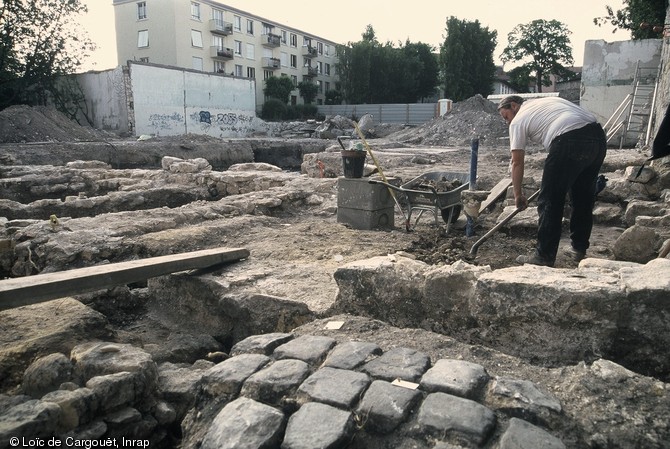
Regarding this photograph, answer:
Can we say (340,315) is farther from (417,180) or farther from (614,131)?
(614,131)

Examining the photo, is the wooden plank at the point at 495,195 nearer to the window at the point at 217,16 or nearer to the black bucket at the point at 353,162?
the black bucket at the point at 353,162

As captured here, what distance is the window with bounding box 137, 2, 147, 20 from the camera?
132ft

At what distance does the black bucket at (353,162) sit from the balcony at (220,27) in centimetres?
4149

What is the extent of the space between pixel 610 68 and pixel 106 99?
2749 cm

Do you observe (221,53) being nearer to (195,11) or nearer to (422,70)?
(195,11)

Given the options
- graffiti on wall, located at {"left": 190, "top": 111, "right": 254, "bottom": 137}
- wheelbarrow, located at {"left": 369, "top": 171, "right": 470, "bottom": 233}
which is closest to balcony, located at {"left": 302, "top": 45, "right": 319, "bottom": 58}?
graffiti on wall, located at {"left": 190, "top": 111, "right": 254, "bottom": 137}

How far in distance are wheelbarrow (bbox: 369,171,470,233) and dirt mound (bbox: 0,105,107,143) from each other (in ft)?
69.1

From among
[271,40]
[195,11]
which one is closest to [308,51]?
[271,40]

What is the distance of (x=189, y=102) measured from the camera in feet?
99.3

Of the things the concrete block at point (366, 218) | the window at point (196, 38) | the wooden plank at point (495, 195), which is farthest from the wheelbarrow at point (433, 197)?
the window at point (196, 38)

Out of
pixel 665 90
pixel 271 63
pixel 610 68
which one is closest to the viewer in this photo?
pixel 665 90

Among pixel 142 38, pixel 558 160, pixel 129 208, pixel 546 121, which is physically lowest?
pixel 129 208

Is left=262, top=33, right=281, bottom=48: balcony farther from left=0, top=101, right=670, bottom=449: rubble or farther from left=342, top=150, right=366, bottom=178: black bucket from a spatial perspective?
left=0, top=101, right=670, bottom=449: rubble

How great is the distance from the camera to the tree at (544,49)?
1960 inches
